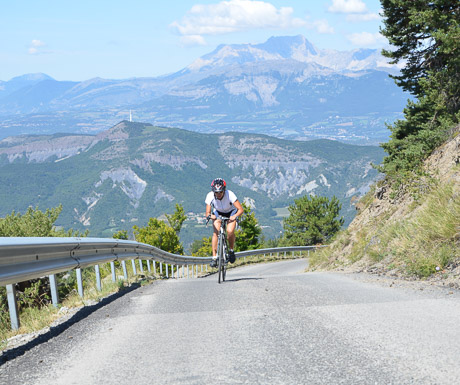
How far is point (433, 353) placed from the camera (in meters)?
3.81

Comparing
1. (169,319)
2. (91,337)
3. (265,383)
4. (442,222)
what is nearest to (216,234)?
(442,222)

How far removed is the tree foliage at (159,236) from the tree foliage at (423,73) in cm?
3133

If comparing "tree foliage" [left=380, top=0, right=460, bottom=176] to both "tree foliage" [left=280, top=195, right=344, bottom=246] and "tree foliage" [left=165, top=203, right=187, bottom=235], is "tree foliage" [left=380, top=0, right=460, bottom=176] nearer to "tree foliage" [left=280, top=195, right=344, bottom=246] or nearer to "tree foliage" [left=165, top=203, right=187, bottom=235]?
"tree foliage" [left=165, top=203, right=187, bottom=235]

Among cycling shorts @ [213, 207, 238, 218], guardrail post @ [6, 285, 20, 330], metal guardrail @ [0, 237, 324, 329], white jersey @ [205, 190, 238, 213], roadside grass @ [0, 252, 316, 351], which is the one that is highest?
white jersey @ [205, 190, 238, 213]

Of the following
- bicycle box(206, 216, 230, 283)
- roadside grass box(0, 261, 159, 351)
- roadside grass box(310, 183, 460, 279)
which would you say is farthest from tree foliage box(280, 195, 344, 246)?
roadside grass box(0, 261, 159, 351)

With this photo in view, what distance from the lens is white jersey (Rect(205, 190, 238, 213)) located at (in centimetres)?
1047

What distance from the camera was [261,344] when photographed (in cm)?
436

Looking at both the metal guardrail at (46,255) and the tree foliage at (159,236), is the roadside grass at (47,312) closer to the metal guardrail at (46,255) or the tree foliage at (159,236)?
the metal guardrail at (46,255)

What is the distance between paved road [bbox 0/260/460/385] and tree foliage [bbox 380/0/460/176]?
11.6 metres

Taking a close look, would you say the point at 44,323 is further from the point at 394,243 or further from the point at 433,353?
the point at 394,243

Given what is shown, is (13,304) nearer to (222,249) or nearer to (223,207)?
(223,207)

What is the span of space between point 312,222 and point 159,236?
85.2 ft

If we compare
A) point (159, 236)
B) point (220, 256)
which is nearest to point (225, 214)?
point (220, 256)

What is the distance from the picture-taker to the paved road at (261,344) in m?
3.53
